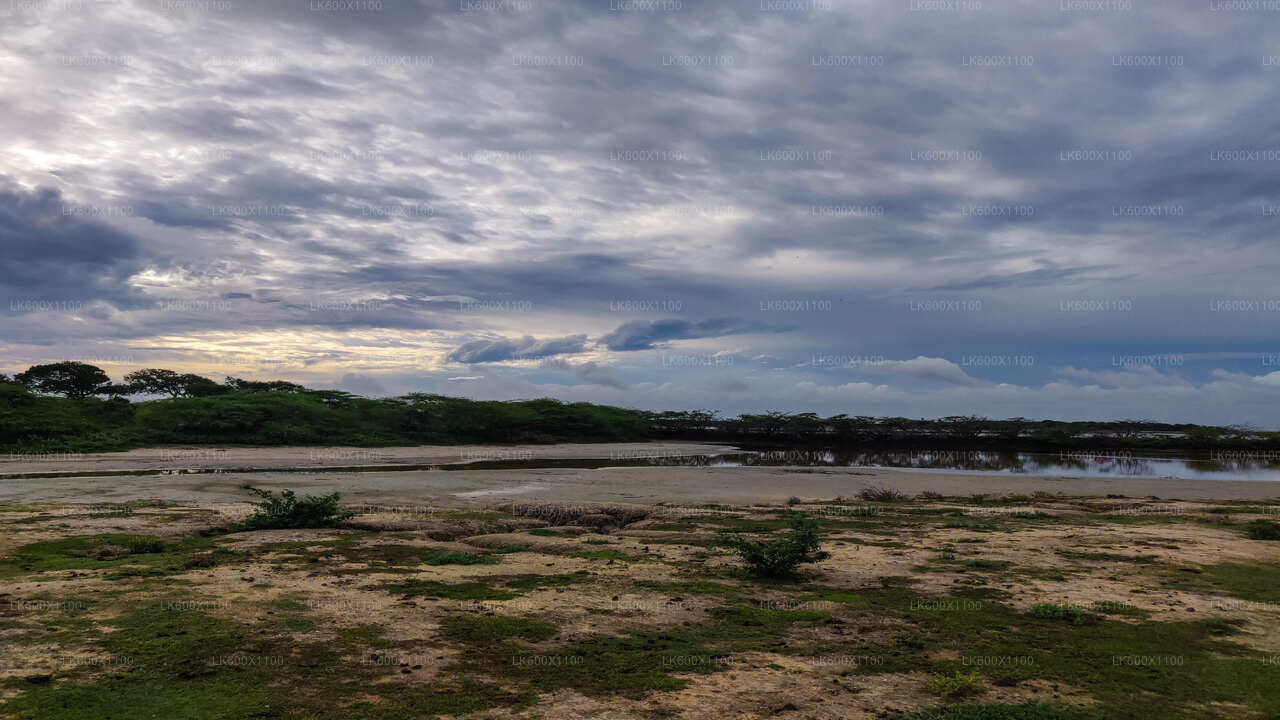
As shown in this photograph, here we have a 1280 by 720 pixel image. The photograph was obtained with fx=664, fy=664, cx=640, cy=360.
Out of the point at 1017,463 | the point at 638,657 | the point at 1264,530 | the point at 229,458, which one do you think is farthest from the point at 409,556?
the point at 1017,463

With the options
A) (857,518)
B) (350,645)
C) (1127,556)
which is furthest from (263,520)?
(1127,556)

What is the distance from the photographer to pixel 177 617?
8.28 m

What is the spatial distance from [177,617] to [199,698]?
293 centimetres

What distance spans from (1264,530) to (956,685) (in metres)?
15.3

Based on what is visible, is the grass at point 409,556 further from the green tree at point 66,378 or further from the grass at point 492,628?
the green tree at point 66,378

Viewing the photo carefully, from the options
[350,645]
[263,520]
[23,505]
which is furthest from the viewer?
[23,505]

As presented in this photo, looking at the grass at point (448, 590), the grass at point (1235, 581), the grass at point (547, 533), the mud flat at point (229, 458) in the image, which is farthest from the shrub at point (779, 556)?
the mud flat at point (229, 458)

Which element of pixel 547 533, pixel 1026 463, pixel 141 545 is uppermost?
pixel 141 545

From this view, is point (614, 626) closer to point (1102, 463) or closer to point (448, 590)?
point (448, 590)

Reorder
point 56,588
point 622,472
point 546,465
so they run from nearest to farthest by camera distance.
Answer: point 56,588, point 622,472, point 546,465

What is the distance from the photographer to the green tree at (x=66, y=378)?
71.1 metres

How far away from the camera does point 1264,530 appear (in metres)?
16.1

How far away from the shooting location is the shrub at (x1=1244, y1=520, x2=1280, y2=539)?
15.9 meters

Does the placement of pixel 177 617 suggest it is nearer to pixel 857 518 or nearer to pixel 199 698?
pixel 199 698
